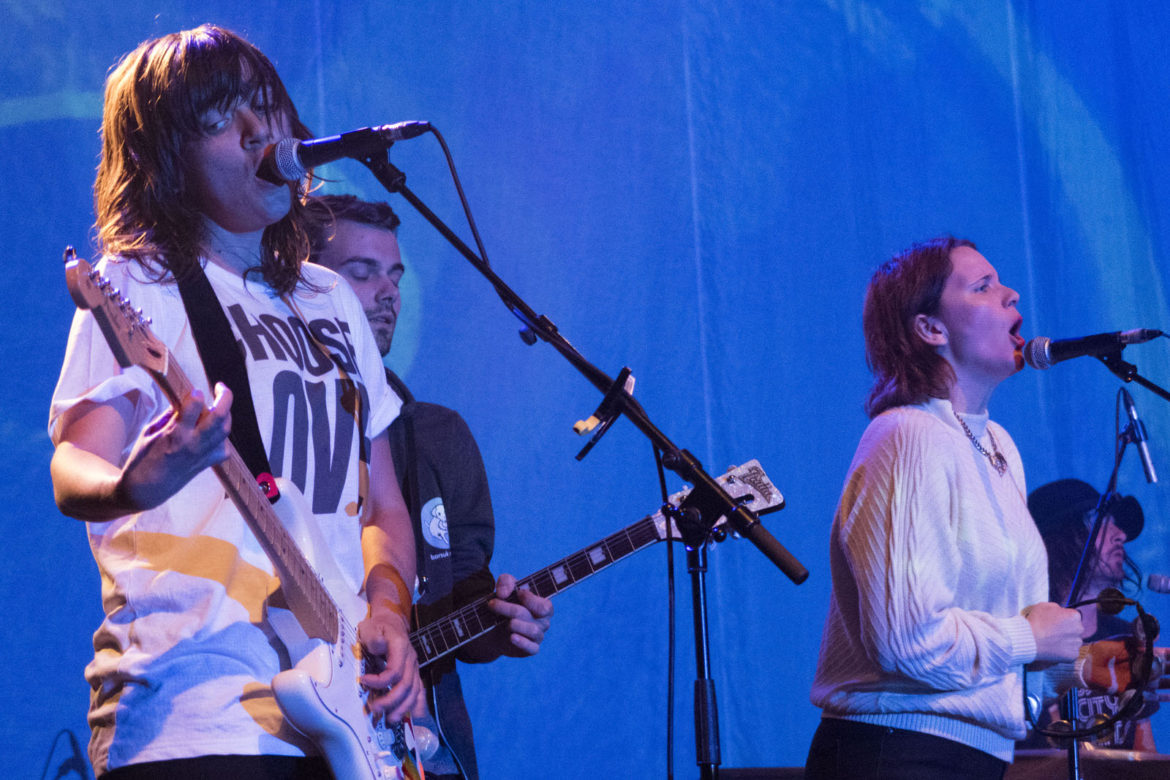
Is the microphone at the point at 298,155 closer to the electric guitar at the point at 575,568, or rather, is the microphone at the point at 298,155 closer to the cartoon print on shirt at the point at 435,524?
the electric guitar at the point at 575,568

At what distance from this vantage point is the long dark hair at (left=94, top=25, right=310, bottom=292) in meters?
1.57

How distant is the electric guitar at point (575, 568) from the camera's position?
2.32 metres

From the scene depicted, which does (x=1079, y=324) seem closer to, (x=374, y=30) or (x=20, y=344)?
(x=374, y=30)

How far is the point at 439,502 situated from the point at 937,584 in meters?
1.19

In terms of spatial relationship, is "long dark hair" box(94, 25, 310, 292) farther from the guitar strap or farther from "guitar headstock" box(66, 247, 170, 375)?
"guitar headstock" box(66, 247, 170, 375)

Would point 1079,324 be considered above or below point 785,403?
above

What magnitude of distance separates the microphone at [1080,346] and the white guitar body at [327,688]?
167cm

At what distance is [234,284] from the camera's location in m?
1.62

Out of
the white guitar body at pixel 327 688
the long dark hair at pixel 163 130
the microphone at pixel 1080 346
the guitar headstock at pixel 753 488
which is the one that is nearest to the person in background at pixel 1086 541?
the microphone at pixel 1080 346

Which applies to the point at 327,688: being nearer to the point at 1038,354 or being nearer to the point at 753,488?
the point at 753,488

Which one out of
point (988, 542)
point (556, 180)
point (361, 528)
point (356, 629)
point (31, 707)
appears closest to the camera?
point (356, 629)

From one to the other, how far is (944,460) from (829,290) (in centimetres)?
202

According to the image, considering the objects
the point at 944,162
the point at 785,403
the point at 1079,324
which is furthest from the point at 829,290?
the point at 1079,324

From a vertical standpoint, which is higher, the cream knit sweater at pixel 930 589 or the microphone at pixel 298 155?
the microphone at pixel 298 155
